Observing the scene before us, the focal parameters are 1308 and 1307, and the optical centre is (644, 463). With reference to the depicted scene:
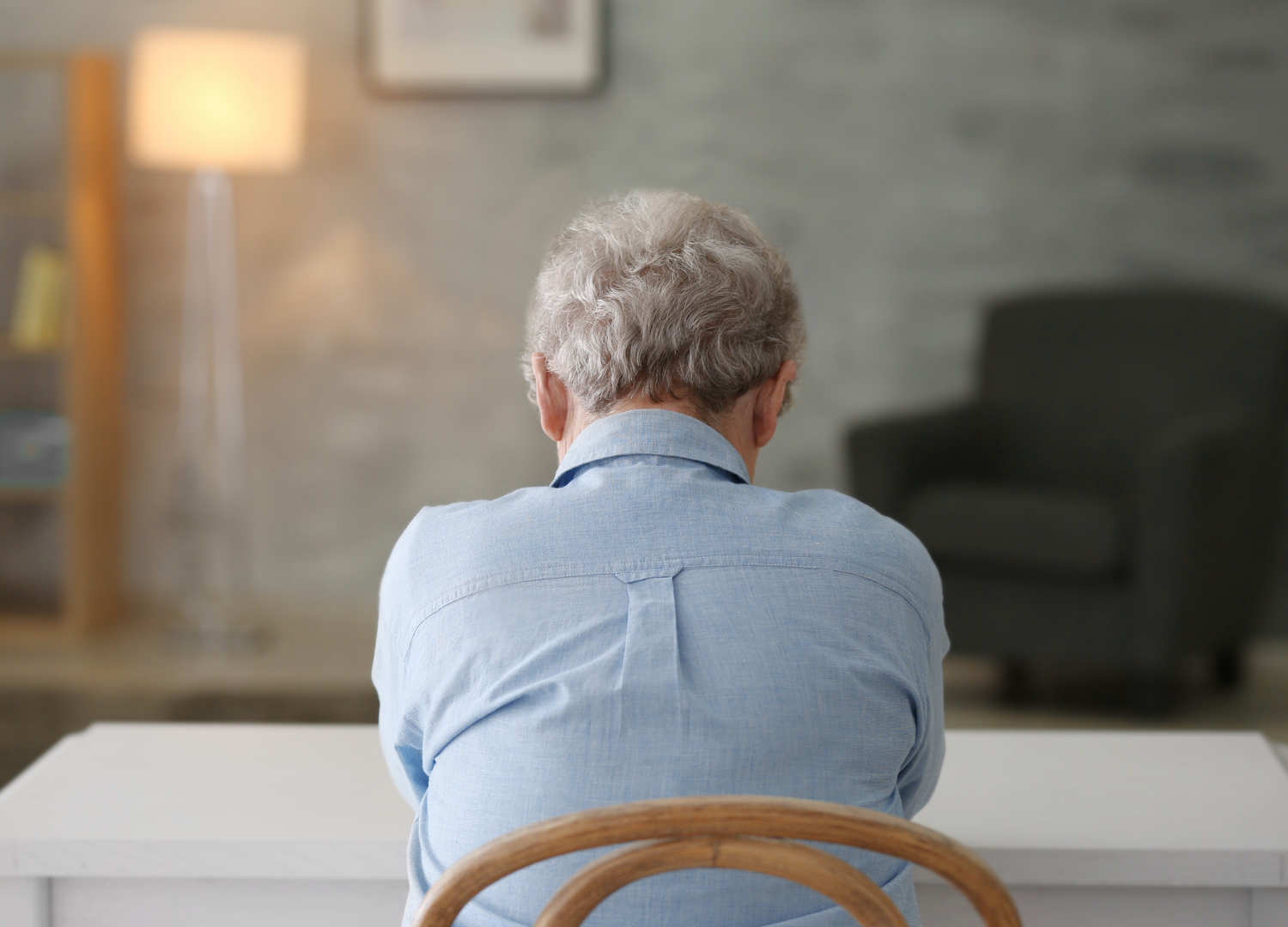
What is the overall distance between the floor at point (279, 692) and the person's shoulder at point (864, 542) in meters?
2.33

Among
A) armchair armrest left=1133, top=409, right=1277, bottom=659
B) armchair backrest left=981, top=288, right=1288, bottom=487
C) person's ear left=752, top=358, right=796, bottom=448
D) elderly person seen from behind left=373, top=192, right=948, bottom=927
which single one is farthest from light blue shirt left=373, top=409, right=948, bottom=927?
armchair backrest left=981, top=288, right=1288, bottom=487

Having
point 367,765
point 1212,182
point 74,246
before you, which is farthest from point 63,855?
point 1212,182

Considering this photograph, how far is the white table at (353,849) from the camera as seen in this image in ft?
3.15

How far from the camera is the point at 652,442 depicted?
88 cm

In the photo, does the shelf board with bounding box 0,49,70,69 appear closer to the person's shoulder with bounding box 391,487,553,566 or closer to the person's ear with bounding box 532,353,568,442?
the person's ear with bounding box 532,353,568,442

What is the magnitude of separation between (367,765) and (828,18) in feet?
9.86

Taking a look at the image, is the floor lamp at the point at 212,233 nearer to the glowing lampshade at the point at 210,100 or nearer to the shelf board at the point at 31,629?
the glowing lampshade at the point at 210,100

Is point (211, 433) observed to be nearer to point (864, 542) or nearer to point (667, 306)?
point (667, 306)

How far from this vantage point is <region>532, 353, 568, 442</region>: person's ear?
99cm

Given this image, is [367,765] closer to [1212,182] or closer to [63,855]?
[63,855]

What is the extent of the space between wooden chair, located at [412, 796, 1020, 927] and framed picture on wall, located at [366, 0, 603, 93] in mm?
3240

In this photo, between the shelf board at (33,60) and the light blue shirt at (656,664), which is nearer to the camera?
the light blue shirt at (656,664)

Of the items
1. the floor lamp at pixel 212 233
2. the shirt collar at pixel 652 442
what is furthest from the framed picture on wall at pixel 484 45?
the shirt collar at pixel 652 442

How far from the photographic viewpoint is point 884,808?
2.71ft
